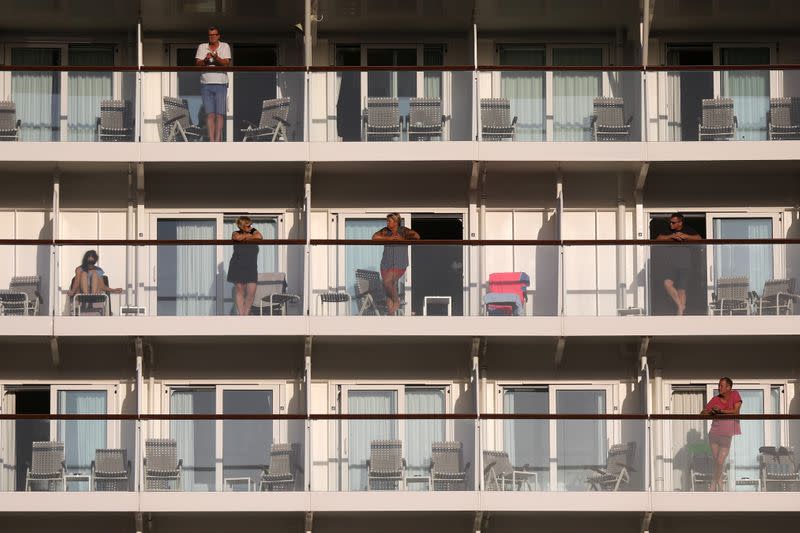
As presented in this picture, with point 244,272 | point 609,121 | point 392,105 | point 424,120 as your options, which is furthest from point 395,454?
point 609,121

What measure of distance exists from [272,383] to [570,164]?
5719 millimetres

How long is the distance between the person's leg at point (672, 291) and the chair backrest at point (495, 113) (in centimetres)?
350

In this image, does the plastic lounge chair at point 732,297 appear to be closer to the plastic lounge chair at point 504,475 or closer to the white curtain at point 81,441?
the plastic lounge chair at point 504,475

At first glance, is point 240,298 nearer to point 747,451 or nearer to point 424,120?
point 424,120

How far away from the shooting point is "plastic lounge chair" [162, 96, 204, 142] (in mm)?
30188

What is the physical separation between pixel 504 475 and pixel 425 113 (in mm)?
5694

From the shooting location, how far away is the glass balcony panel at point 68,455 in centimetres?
2816

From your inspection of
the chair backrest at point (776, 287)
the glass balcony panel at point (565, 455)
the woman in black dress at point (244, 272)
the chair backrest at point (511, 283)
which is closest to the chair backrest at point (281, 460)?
the woman in black dress at point (244, 272)

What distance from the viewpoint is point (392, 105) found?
3016cm

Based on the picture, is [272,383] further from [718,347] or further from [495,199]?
[718,347]

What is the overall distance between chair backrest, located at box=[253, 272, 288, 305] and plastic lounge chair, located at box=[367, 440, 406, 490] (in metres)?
2.75

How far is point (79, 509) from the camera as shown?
28.4m

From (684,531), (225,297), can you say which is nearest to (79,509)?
(225,297)

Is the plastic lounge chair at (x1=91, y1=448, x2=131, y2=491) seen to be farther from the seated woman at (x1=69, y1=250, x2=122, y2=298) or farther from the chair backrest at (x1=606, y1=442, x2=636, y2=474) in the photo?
the chair backrest at (x1=606, y1=442, x2=636, y2=474)
